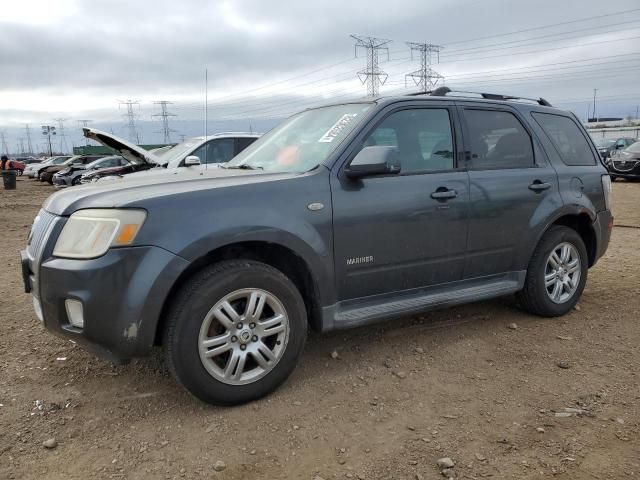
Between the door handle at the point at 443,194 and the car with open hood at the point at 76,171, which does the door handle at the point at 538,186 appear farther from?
the car with open hood at the point at 76,171

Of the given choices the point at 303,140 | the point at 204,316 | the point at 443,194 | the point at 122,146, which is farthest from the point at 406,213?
the point at 122,146

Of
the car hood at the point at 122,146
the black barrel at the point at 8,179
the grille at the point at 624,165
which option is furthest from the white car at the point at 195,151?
the black barrel at the point at 8,179

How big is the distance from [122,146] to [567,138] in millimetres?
6356

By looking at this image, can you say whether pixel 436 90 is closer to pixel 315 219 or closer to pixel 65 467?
pixel 315 219

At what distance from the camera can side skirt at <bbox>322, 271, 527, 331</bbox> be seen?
3.36 metres

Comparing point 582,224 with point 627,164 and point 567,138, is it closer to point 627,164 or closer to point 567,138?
point 567,138

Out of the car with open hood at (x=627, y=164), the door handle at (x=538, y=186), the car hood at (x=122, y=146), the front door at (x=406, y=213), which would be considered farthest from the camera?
the car with open hood at (x=627, y=164)

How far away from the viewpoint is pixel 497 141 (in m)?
4.16

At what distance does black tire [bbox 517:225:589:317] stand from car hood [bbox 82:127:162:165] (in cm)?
615

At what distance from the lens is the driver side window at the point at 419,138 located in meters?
3.62

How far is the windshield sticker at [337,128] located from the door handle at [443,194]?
2.52 ft

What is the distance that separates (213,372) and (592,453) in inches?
77.4

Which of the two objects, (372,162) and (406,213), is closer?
(372,162)

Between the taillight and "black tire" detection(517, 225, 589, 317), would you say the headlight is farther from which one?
the taillight
